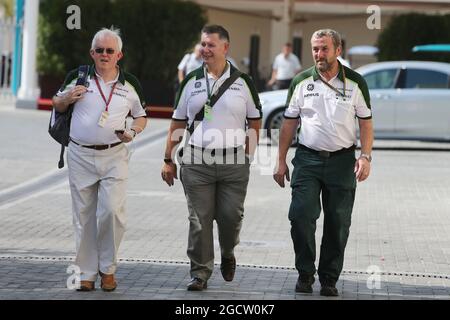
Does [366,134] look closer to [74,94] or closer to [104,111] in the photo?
[104,111]

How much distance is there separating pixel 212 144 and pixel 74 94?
3.34ft

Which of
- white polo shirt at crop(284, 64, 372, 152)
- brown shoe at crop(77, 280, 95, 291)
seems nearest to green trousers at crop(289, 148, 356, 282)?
white polo shirt at crop(284, 64, 372, 152)

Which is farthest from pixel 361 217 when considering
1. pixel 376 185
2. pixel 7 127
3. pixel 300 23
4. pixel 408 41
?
pixel 300 23

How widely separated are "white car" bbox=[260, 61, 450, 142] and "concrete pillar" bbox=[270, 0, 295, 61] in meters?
13.3

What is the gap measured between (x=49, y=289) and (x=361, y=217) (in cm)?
556

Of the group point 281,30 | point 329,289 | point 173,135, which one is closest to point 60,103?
point 173,135

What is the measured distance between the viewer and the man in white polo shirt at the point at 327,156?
8.89 m

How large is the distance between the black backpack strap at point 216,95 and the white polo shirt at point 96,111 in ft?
1.57

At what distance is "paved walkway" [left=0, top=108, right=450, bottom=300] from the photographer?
30.0 feet

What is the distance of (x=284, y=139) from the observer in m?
9.06

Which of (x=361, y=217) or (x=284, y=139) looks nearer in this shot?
(x=284, y=139)
